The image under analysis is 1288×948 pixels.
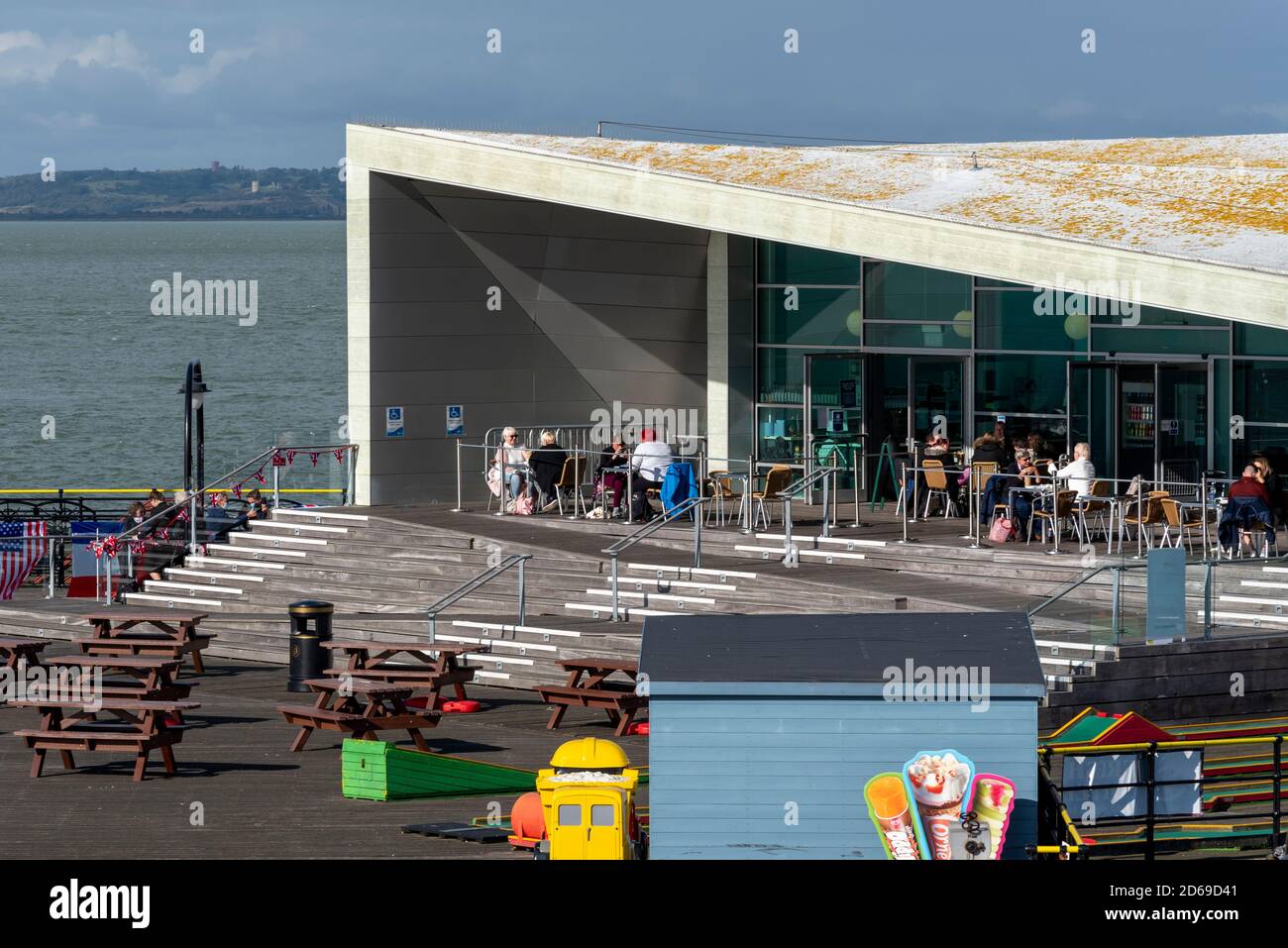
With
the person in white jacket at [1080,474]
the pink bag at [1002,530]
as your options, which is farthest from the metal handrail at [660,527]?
the person in white jacket at [1080,474]

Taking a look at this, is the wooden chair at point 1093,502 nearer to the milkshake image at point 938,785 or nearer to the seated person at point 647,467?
the seated person at point 647,467

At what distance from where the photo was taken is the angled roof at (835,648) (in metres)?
11.2

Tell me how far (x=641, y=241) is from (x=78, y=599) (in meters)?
9.33

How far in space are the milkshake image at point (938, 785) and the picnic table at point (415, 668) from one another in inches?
268

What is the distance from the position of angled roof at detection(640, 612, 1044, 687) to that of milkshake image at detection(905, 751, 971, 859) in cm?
53

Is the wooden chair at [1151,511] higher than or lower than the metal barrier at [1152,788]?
higher

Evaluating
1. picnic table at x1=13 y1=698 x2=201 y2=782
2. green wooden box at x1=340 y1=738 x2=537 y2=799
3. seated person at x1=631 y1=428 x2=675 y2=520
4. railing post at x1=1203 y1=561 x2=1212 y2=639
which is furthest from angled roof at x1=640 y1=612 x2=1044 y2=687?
seated person at x1=631 y1=428 x2=675 y2=520

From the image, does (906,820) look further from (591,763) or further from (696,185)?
(696,185)

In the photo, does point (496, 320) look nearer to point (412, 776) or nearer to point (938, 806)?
point (412, 776)

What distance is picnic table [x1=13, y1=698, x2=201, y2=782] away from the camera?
1494 centimetres

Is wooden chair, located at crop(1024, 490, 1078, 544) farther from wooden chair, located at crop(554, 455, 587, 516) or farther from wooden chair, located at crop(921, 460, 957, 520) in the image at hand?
wooden chair, located at crop(554, 455, 587, 516)

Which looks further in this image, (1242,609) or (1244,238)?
(1244,238)
